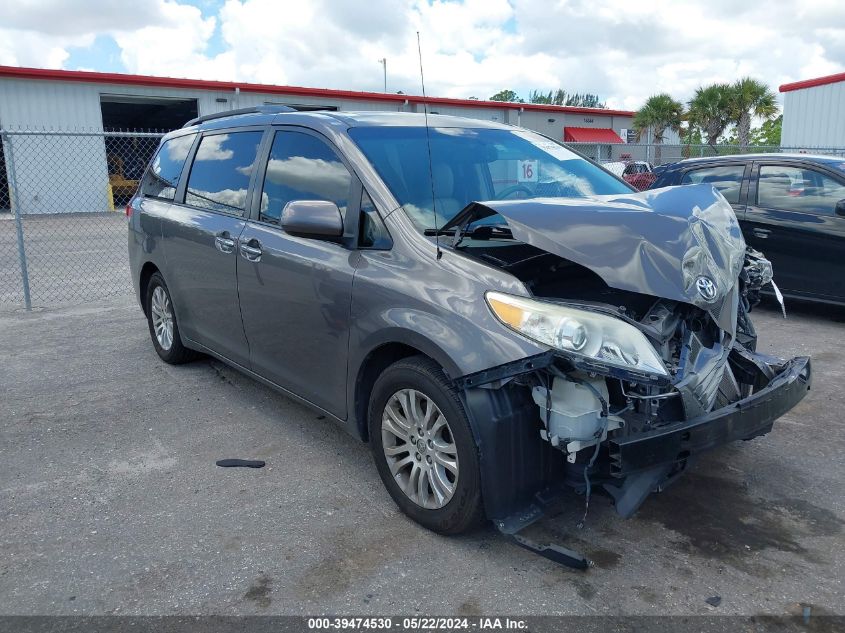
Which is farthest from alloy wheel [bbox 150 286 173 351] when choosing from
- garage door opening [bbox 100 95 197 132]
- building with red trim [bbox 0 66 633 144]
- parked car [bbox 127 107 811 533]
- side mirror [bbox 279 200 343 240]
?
garage door opening [bbox 100 95 197 132]

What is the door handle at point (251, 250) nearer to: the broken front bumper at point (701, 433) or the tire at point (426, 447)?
the tire at point (426, 447)

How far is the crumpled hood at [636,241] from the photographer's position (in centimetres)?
287

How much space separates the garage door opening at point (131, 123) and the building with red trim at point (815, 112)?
68.5 ft

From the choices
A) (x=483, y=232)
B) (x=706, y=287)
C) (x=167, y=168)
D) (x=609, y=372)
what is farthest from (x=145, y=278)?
(x=706, y=287)

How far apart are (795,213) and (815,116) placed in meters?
18.6

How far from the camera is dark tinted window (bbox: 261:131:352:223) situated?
373 centimetres

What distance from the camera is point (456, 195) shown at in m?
3.75

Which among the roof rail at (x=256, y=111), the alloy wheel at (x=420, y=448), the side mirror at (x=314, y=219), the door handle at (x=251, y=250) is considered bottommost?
the alloy wheel at (x=420, y=448)

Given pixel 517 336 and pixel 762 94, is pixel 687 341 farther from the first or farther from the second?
pixel 762 94

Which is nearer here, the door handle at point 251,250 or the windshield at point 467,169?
the windshield at point 467,169

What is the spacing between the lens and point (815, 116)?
2262 cm

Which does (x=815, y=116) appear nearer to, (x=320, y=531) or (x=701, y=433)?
(x=701, y=433)

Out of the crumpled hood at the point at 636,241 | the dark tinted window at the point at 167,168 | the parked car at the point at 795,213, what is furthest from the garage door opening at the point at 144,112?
the crumpled hood at the point at 636,241

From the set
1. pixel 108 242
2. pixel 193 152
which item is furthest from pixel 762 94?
pixel 193 152
